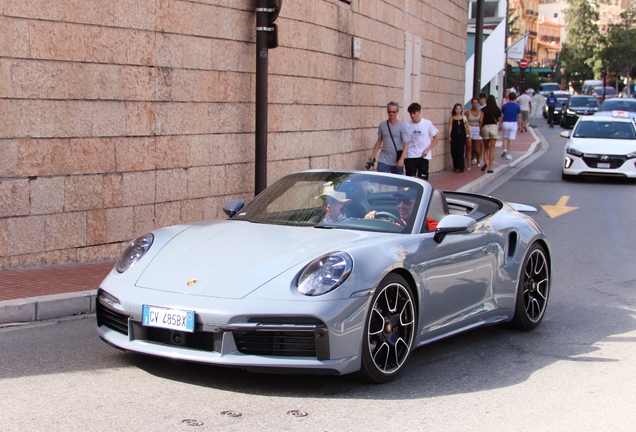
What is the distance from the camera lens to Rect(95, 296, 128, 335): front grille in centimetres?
494

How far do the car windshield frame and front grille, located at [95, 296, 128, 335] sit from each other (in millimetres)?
17231

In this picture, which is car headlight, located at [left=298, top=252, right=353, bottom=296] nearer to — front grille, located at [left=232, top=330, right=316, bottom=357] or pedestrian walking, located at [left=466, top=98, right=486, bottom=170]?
front grille, located at [left=232, top=330, right=316, bottom=357]

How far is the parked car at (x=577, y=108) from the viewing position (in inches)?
1715

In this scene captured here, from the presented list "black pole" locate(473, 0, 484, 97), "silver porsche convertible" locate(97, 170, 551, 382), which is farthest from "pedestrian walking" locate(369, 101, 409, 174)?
"black pole" locate(473, 0, 484, 97)

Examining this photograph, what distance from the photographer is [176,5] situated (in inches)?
384

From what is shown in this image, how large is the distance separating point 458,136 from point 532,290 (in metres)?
14.0

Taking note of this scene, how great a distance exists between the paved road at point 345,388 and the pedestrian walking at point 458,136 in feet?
44.9

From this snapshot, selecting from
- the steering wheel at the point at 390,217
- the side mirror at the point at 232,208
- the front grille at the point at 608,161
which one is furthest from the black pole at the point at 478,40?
the steering wheel at the point at 390,217

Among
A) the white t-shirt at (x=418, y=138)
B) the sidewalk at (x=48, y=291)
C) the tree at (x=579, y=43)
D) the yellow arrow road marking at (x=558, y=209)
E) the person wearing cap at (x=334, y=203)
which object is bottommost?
the yellow arrow road marking at (x=558, y=209)

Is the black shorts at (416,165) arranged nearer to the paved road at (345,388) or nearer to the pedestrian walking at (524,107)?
the paved road at (345,388)

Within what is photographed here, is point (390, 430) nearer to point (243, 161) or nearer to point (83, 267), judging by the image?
point (83, 267)

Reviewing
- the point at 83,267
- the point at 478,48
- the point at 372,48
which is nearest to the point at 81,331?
the point at 83,267

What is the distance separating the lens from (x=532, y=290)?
6762mm

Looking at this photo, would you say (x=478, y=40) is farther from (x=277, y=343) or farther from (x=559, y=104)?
(x=559, y=104)
